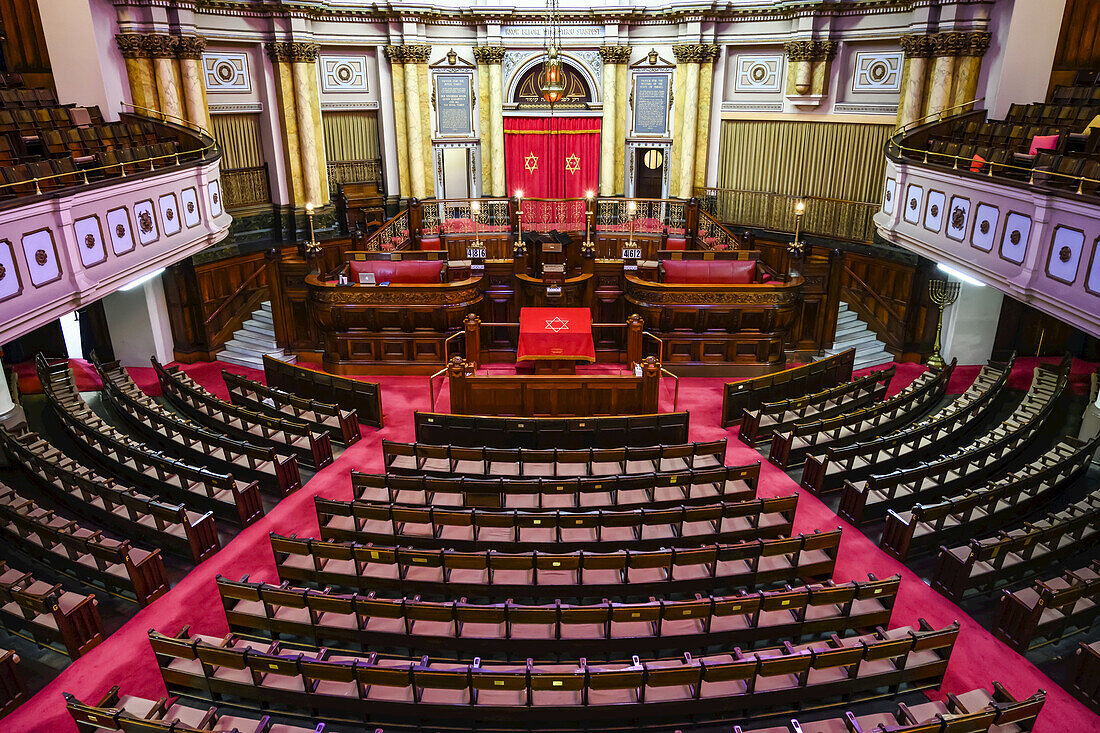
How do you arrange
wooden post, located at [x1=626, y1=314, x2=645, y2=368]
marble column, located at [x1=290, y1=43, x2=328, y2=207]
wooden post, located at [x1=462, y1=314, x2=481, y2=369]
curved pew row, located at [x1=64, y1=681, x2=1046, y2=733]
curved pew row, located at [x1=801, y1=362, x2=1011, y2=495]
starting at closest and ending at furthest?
curved pew row, located at [x1=64, y1=681, x2=1046, y2=733], curved pew row, located at [x1=801, y1=362, x2=1011, y2=495], wooden post, located at [x1=462, y1=314, x2=481, y2=369], wooden post, located at [x1=626, y1=314, x2=645, y2=368], marble column, located at [x1=290, y1=43, x2=328, y2=207]

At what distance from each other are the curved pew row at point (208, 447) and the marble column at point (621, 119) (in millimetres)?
14060

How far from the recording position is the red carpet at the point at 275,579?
688cm

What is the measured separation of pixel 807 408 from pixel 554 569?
6.51m

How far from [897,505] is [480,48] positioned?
1698cm

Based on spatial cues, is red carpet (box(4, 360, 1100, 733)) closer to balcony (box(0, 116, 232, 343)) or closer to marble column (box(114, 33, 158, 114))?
balcony (box(0, 116, 232, 343))

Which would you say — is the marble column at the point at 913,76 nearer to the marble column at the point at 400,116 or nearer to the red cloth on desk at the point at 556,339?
the red cloth on desk at the point at 556,339

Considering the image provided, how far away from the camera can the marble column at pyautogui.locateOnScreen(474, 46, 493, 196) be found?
66.9 feet

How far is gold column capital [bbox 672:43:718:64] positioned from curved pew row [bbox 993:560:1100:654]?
16.3 meters

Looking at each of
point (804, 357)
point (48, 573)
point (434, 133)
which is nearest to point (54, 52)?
point (434, 133)

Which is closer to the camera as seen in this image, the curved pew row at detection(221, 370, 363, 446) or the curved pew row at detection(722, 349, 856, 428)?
the curved pew row at detection(221, 370, 363, 446)

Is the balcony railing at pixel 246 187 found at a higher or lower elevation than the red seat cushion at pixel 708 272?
higher

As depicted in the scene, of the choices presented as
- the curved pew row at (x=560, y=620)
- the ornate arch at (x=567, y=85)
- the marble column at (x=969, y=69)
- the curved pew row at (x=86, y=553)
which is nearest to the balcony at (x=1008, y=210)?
the marble column at (x=969, y=69)

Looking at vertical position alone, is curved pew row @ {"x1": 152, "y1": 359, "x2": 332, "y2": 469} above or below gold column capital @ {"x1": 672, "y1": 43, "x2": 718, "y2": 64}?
below

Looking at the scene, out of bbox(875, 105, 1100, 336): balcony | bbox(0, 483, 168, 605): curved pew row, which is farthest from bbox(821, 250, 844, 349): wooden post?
bbox(0, 483, 168, 605): curved pew row
